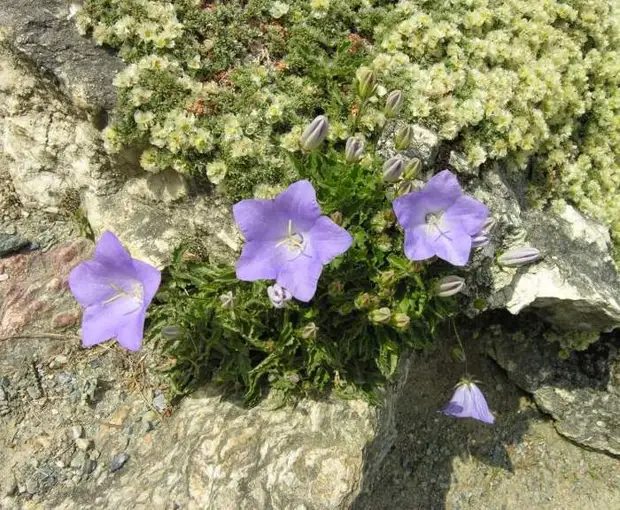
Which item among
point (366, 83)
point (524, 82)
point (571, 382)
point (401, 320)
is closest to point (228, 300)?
point (401, 320)

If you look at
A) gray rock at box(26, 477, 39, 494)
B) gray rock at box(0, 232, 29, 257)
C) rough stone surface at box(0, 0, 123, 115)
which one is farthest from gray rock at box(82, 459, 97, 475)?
rough stone surface at box(0, 0, 123, 115)

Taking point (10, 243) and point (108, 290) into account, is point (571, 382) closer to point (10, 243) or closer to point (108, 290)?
point (108, 290)

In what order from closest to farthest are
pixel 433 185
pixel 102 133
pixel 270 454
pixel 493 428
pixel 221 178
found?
pixel 433 185, pixel 270 454, pixel 221 178, pixel 102 133, pixel 493 428

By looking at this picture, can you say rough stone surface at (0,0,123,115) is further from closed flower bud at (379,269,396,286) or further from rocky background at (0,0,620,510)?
closed flower bud at (379,269,396,286)

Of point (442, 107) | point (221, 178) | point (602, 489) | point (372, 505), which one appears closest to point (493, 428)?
point (602, 489)

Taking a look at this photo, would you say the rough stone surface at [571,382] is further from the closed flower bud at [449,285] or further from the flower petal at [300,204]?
the flower petal at [300,204]

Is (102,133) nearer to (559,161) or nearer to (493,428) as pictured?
(559,161)
